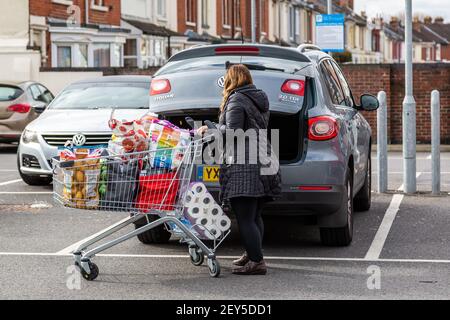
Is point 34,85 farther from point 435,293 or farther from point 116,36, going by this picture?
point 435,293

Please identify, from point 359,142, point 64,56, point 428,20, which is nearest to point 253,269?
point 359,142

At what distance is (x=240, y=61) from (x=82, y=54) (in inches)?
993

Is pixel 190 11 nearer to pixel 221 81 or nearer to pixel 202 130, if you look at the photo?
pixel 221 81

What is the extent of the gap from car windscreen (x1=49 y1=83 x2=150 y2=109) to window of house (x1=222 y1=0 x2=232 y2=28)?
37718mm

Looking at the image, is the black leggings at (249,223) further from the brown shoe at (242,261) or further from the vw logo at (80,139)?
the vw logo at (80,139)

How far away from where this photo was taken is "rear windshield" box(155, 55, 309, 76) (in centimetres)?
912

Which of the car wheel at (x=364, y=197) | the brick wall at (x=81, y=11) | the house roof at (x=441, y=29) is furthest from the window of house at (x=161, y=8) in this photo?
the house roof at (x=441, y=29)

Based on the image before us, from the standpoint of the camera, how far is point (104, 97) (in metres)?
15.1

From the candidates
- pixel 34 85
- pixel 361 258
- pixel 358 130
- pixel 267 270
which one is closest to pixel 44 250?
pixel 267 270

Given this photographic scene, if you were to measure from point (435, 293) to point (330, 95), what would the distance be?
112 inches

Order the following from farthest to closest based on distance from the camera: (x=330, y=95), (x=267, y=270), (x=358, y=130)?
(x=358, y=130), (x=330, y=95), (x=267, y=270)

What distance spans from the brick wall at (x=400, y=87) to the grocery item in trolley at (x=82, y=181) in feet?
60.0

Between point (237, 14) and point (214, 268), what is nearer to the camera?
point (214, 268)

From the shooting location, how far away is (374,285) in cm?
758
